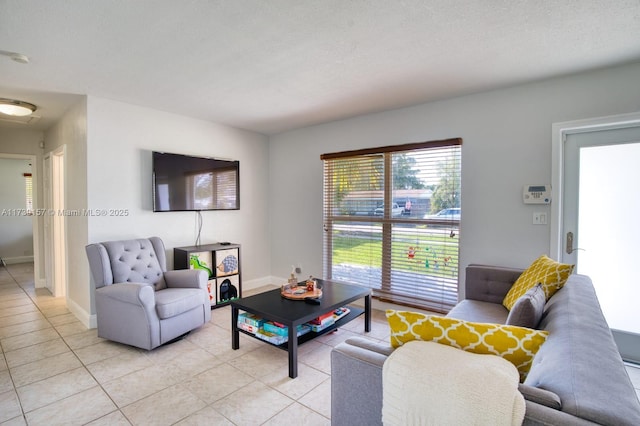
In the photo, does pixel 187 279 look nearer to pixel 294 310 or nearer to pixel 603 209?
pixel 294 310

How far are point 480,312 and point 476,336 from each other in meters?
1.52

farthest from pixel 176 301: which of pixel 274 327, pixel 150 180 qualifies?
pixel 150 180

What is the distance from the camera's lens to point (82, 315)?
341 centimetres

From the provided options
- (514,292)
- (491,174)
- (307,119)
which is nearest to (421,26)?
(491,174)

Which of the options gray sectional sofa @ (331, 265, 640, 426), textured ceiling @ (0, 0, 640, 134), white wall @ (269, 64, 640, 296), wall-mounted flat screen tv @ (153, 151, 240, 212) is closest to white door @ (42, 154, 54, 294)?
textured ceiling @ (0, 0, 640, 134)

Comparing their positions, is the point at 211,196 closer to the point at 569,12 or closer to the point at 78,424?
the point at 78,424

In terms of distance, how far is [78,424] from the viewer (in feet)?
6.07

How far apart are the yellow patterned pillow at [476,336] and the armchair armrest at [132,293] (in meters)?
2.32

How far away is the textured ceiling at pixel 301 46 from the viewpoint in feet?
5.79

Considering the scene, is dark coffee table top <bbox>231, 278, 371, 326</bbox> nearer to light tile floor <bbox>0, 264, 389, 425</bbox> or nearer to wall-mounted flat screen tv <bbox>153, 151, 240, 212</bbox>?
light tile floor <bbox>0, 264, 389, 425</bbox>

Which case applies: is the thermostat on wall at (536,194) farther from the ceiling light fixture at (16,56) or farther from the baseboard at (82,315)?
the baseboard at (82,315)

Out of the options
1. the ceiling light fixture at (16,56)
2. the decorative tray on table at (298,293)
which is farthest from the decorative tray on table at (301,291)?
the ceiling light fixture at (16,56)

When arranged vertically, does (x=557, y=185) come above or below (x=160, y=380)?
above

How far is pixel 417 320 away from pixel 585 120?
2.64m
